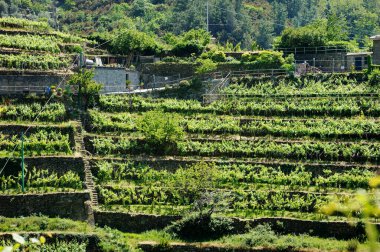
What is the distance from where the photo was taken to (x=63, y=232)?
31047mm

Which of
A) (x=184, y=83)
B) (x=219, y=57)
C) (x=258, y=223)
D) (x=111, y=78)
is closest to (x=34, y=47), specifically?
(x=111, y=78)

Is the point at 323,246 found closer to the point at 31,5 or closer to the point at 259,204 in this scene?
the point at 259,204

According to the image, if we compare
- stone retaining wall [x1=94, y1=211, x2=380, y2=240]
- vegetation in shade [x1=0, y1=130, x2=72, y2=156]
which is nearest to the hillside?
vegetation in shade [x1=0, y1=130, x2=72, y2=156]

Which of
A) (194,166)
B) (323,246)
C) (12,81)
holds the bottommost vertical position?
(323,246)

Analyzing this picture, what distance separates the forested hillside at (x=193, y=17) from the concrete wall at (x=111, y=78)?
2986 centimetres

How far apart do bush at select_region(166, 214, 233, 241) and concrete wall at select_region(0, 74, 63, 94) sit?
49.2 ft

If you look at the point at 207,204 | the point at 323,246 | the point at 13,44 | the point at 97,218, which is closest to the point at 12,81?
the point at 13,44

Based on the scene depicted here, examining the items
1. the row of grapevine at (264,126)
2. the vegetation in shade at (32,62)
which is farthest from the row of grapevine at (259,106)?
the vegetation in shade at (32,62)

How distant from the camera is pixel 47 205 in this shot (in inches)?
1351

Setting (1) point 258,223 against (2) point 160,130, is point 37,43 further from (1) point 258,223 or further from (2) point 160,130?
(1) point 258,223

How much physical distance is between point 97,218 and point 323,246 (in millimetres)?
Answer: 10288

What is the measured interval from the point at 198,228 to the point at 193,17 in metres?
58.1

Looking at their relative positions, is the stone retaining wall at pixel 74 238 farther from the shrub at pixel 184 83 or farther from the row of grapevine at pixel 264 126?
the shrub at pixel 184 83

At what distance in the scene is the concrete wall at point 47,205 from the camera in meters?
34.1
